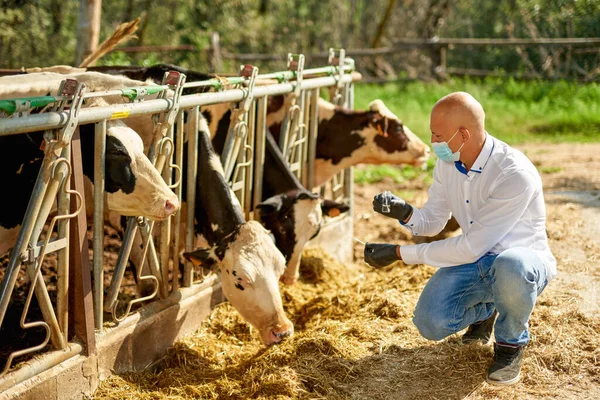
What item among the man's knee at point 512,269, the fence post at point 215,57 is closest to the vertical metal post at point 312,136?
the man's knee at point 512,269

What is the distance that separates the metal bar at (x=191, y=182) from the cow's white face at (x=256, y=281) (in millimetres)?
442

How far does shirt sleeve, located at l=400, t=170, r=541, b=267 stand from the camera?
3965 mm

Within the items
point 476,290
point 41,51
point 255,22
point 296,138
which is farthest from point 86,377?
point 255,22

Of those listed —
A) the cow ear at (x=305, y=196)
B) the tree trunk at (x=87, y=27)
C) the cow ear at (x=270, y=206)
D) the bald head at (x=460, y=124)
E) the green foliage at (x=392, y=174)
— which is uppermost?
the tree trunk at (x=87, y=27)

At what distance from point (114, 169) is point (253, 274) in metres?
1.09

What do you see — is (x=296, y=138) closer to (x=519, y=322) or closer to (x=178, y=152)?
(x=178, y=152)

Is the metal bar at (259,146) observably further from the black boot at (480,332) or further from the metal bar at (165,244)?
the black boot at (480,332)

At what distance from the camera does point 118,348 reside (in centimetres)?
441

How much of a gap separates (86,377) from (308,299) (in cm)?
229

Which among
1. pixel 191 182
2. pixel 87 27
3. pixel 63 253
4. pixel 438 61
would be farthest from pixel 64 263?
pixel 438 61

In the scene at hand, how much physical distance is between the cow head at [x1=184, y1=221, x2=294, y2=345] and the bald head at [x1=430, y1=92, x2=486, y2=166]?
141cm

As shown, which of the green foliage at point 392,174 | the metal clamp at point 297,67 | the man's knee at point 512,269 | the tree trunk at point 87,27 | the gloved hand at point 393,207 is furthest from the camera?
the green foliage at point 392,174

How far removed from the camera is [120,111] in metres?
4.12

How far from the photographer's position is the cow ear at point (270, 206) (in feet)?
18.6
